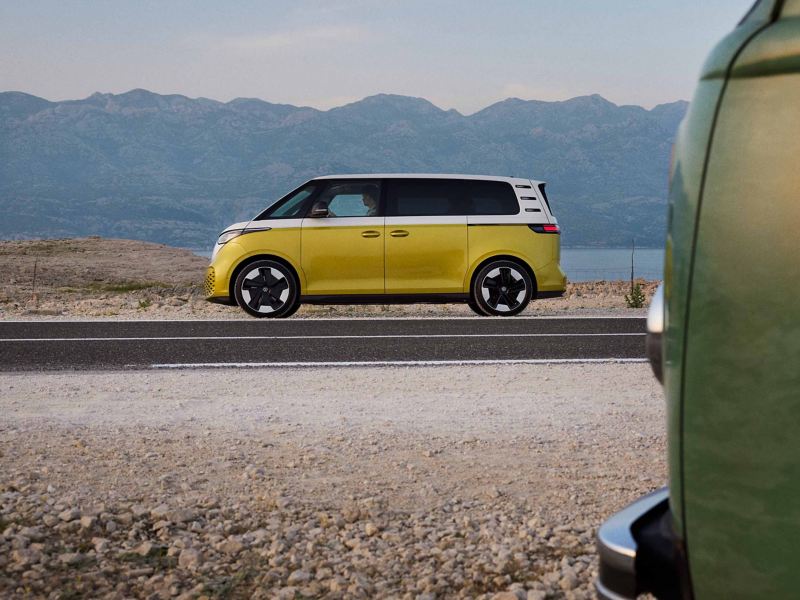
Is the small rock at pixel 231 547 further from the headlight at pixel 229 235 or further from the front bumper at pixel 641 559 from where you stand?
the headlight at pixel 229 235

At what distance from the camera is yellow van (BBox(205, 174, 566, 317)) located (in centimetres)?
1455

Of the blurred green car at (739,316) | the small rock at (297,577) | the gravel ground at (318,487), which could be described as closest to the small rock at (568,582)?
the gravel ground at (318,487)

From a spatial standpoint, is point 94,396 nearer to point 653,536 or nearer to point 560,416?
point 560,416

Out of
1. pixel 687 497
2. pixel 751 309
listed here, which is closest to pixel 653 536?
pixel 687 497

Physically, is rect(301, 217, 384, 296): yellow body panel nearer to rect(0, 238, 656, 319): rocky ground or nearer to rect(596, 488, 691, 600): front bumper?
rect(0, 238, 656, 319): rocky ground

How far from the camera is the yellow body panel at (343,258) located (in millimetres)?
14508

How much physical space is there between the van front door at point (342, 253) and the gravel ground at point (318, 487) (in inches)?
238

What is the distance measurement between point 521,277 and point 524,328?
1.46 metres

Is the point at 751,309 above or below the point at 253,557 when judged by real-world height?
above

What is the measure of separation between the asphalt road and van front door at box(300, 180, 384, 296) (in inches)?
20.8

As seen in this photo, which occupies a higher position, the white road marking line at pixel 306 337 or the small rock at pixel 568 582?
the small rock at pixel 568 582

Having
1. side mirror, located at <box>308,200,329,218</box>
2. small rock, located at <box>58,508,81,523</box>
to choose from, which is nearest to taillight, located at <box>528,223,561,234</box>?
side mirror, located at <box>308,200,329,218</box>

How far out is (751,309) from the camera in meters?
1.64

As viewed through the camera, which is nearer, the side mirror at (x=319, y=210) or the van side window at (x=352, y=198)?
the side mirror at (x=319, y=210)
